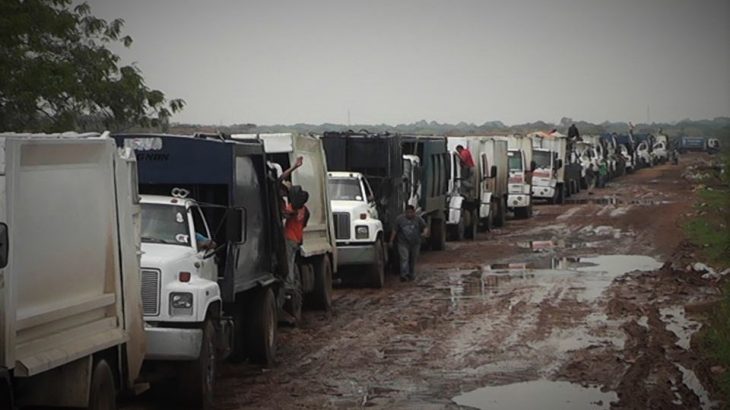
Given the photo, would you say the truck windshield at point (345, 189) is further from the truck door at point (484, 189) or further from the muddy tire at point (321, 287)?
the truck door at point (484, 189)

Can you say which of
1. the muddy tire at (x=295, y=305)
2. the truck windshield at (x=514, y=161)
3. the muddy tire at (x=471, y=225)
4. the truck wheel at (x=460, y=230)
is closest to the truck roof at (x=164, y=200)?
the muddy tire at (x=295, y=305)

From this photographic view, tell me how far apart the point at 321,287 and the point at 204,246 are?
676 centimetres

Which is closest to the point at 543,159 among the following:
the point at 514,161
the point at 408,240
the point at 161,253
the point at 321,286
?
the point at 514,161

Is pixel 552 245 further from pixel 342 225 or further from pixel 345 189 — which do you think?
pixel 342 225

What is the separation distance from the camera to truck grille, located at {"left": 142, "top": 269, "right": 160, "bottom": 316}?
12195 mm

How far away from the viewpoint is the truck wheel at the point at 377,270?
77.7 ft

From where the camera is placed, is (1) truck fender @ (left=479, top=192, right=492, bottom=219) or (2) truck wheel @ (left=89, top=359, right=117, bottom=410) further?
(1) truck fender @ (left=479, top=192, right=492, bottom=219)

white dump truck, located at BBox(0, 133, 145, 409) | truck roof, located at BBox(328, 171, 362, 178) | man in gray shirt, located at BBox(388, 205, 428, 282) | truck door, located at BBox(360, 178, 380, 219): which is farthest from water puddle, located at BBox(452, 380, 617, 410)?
truck roof, located at BBox(328, 171, 362, 178)

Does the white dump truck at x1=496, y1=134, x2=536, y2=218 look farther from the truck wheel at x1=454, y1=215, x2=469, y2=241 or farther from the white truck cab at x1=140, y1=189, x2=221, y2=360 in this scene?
the white truck cab at x1=140, y1=189, x2=221, y2=360

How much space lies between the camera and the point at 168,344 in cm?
1201

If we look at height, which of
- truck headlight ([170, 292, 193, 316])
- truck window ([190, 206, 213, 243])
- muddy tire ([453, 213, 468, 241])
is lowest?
muddy tire ([453, 213, 468, 241])

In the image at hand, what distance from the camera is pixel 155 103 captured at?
31422mm

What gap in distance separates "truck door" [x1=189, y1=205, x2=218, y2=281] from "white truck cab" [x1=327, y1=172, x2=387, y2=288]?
29.5ft

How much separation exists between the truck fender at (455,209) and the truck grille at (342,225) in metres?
10.6
